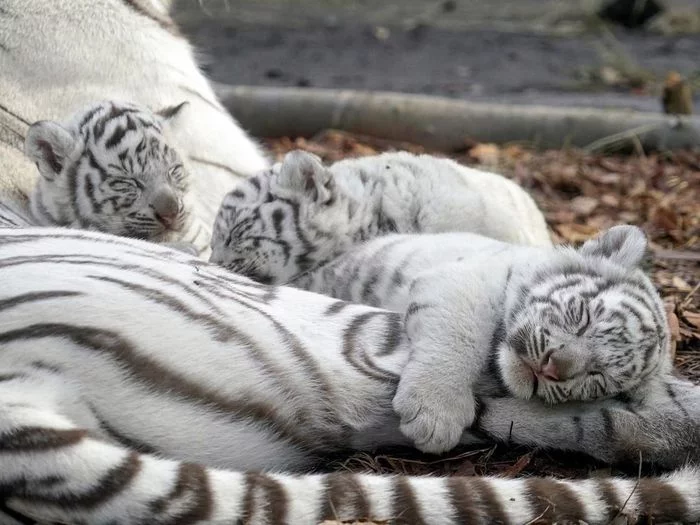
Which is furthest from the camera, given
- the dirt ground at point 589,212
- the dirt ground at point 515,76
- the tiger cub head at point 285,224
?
the dirt ground at point 515,76

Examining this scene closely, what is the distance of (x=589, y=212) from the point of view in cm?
473

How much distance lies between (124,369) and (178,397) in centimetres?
11

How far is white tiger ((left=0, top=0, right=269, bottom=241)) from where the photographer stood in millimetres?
3299

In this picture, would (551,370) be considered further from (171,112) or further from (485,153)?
(485,153)

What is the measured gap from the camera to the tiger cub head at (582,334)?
213cm

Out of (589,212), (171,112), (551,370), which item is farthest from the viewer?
(589,212)

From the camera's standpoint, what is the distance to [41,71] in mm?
3350

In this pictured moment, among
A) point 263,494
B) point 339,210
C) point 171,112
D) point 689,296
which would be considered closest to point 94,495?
point 263,494

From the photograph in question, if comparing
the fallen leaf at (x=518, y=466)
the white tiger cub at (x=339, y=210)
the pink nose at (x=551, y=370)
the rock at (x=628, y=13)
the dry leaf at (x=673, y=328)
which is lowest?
the rock at (x=628, y=13)

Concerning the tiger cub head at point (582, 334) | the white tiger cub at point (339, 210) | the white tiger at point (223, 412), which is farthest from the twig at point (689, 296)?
the white tiger at point (223, 412)

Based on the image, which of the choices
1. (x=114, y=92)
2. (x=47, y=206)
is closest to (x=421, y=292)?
(x=47, y=206)

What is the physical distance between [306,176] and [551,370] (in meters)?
1.13

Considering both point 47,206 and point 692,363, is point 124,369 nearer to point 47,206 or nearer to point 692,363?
point 47,206

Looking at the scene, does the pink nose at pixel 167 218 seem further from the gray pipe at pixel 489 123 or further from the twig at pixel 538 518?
the gray pipe at pixel 489 123
